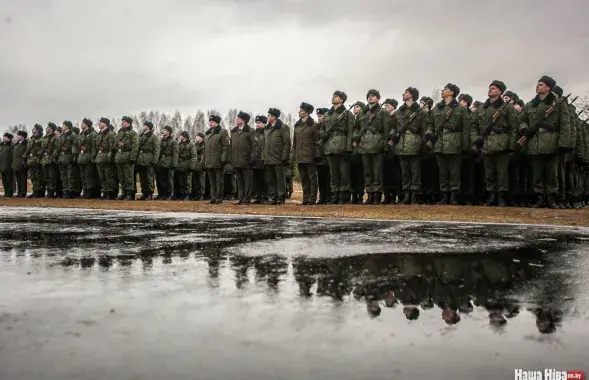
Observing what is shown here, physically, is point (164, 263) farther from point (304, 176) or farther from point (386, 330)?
point (304, 176)

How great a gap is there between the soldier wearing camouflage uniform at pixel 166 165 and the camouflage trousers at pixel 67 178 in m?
3.15

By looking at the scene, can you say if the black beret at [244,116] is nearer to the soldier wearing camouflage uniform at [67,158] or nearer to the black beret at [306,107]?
the black beret at [306,107]

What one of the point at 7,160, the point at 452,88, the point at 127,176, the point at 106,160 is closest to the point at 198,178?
the point at 127,176

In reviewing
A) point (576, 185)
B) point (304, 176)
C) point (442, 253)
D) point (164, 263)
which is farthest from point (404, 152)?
point (164, 263)

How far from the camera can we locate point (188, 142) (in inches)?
893

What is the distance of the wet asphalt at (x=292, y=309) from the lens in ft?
9.25

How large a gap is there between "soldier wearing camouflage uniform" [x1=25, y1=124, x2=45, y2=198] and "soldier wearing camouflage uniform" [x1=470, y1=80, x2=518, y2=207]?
16.6m

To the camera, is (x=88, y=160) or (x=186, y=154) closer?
(x=88, y=160)

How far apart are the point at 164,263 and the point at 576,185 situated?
15573mm

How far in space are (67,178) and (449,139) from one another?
1459 centimetres

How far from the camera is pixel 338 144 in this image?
53.5 feet

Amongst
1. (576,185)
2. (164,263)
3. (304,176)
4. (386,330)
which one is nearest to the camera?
(386,330)

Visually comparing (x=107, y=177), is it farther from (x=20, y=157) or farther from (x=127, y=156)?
(x=20, y=157)

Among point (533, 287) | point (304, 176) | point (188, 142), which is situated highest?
point (188, 142)
